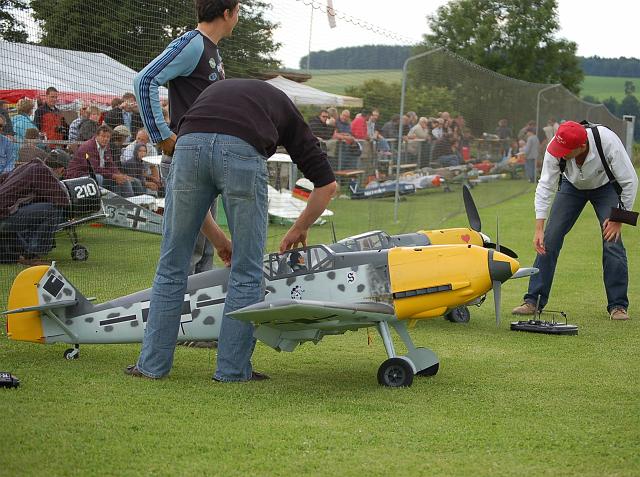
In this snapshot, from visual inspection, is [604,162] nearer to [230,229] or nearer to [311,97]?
[230,229]

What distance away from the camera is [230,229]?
18.1 feet

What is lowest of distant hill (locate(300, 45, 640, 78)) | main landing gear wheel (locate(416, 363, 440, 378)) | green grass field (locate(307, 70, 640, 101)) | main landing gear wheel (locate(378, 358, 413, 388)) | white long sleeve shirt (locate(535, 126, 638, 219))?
main landing gear wheel (locate(416, 363, 440, 378))

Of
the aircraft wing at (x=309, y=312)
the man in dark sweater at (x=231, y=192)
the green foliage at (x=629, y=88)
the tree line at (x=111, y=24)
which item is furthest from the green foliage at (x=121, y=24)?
the green foliage at (x=629, y=88)

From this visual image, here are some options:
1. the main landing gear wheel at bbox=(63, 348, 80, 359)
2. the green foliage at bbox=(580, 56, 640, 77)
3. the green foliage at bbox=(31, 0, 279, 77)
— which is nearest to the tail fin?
the main landing gear wheel at bbox=(63, 348, 80, 359)

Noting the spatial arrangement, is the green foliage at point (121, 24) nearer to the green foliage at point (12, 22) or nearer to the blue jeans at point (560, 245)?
the green foliage at point (12, 22)

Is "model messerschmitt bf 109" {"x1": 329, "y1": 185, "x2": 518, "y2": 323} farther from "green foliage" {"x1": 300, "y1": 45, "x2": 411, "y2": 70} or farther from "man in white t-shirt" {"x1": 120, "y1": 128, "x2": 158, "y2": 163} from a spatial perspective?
"man in white t-shirt" {"x1": 120, "y1": 128, "x2": 158, "y2": 163}

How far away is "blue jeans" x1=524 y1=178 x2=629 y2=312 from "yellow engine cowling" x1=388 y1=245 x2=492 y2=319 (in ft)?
8.53

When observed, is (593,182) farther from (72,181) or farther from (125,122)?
(72,181)

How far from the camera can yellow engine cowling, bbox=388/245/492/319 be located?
6.12m

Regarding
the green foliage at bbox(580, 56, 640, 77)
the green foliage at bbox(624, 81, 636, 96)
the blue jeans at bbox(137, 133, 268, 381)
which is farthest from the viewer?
the green foliage at bbox(580, 56, 640, 77)

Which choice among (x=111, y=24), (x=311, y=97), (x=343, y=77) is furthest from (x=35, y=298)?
(x=343, y=77)

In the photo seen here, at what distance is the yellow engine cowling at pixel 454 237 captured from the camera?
8750 mm

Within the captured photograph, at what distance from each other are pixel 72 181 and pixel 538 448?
28.5 feet

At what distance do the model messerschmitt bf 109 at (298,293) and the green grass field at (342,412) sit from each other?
0.70 ft
